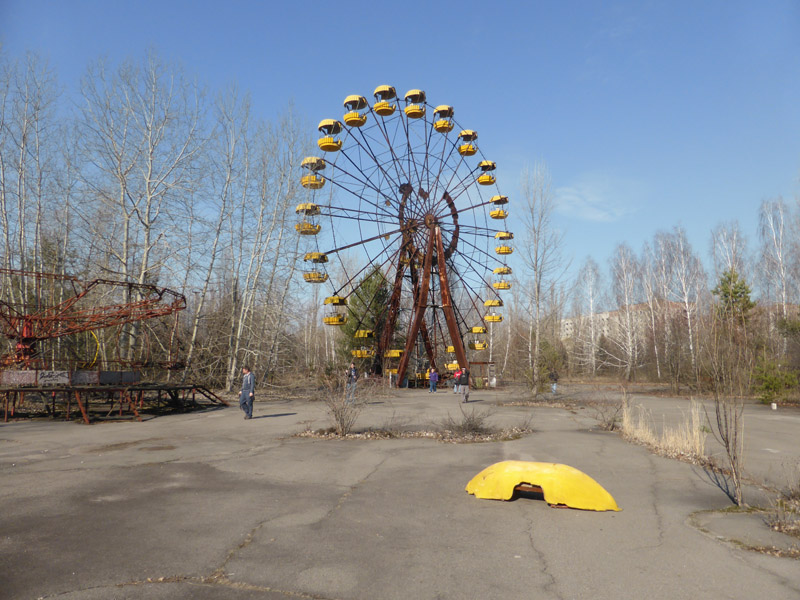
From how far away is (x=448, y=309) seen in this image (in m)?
34.0

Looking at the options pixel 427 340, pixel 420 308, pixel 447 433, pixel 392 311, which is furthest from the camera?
pixel 427 340

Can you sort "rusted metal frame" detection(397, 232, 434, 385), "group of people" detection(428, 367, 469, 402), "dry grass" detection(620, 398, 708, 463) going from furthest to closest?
1. "rusted metal frame" detection(397, 232, 434, 385)
2. "group of people" detection(428, 367, 469, 402)
3. "dry grass" detection(620, 398, 708, 463)

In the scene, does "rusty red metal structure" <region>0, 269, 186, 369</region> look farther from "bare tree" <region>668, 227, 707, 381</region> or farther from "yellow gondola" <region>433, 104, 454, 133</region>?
"bare tree" <region>668, 227, 707, 381</region>

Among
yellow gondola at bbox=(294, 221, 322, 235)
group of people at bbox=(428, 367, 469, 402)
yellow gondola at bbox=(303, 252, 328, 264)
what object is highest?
yellow gondola at bbox=(294, 221, 322, 235)

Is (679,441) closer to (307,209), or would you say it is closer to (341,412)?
(341,412)

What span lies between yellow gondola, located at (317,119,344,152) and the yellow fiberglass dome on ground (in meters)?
25.0

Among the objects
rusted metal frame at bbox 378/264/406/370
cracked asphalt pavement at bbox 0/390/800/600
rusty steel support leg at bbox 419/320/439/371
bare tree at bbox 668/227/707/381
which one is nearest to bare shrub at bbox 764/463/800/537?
cracked asphalt pavement at bbox 0/390/800/600

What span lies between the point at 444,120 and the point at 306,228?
10.9m

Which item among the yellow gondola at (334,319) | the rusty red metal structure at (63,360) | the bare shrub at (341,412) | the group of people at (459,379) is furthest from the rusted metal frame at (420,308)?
the bare shrub at (341,412)

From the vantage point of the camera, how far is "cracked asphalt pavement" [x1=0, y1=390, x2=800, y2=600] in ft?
15.1

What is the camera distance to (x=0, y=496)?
719 centimetres

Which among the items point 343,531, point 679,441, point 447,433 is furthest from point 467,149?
point 343,531

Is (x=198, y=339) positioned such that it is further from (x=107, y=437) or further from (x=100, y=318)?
(x=107, y=437)

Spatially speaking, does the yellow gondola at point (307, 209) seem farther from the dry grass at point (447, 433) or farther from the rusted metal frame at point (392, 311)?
the dry grass at point (447, 433)
